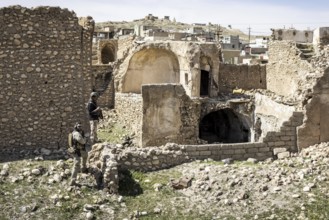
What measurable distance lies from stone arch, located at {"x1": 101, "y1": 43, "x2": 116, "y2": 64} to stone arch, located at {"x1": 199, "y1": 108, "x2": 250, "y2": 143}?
12.3m

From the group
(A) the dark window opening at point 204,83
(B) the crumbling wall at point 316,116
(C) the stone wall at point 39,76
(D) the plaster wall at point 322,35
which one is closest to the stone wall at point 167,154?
(B) the crumbling wall at point 316,116

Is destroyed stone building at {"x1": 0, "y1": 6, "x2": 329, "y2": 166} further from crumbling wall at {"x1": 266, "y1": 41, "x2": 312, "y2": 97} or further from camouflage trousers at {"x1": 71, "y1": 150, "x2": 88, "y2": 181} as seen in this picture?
crumbling wall at {"x1": 266, "y1": 41, "x2": 312, "y2": 97}

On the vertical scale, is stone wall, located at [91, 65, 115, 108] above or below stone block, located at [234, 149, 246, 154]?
above

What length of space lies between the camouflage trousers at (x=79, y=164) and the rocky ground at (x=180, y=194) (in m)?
0.20

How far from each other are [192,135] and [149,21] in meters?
71.4

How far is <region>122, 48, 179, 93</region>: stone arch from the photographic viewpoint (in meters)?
24.8

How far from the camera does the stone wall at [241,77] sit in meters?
25.6

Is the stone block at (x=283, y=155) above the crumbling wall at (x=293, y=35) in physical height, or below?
below

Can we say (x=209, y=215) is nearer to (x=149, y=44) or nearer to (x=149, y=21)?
(x=149, y=44)

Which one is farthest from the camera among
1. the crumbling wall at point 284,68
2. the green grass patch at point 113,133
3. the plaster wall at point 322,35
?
the plaster wall at point 322,35

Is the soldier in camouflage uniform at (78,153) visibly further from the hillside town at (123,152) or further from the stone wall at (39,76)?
the stone wall at (39,76)

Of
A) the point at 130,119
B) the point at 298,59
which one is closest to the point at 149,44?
the point at 130,119

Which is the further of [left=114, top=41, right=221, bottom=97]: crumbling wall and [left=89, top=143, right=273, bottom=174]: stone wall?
[left=114, top=41, right=221, bottom=97]: crumbling wall

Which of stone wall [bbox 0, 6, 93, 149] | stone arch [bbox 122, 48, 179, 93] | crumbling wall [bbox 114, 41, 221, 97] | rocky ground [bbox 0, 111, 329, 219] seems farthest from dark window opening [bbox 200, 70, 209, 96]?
rocky ground [bbox 0, 111, 329, 219]
